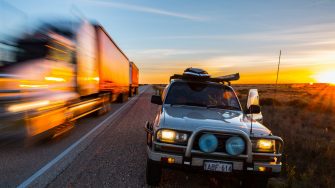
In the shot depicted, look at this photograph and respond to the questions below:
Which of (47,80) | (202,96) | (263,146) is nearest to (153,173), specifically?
(263,146)

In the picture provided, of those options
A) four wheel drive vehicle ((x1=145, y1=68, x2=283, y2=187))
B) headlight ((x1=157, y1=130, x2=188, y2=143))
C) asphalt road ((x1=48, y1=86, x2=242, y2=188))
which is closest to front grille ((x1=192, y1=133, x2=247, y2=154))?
four wheel drive vehicle ((x1=145, y1=68, x2=283, y2=187))

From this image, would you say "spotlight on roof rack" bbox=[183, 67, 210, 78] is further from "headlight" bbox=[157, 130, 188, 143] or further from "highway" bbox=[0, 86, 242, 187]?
"headlight" bbox=[157, 130, 188, 143]

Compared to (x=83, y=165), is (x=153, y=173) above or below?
above

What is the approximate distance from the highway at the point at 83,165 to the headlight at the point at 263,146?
3.72ft

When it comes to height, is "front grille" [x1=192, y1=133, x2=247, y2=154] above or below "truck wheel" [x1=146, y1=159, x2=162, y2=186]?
above

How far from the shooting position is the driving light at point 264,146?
13.8ft

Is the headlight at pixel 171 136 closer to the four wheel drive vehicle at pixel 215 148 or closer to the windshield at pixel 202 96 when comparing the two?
the four wheel drive vehicle at pixel 215 148

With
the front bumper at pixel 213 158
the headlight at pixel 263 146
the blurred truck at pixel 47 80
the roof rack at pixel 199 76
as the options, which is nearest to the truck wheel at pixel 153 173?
the front bumper at pixel 213 158

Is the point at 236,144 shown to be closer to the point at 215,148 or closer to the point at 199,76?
the point at 215,148

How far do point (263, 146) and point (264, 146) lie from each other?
0.02 meters

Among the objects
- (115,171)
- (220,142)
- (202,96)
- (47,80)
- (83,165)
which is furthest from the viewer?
(47,80)

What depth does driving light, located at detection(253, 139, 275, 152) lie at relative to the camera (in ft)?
13.8

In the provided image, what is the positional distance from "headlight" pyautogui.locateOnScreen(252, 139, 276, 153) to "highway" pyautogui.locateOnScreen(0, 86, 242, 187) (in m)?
1.13

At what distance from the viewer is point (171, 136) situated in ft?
13.7
